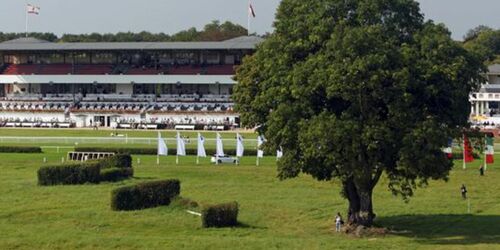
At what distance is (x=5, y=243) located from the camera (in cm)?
3003

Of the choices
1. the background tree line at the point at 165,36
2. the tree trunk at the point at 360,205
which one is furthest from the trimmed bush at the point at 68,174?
the background tree line at the point at 165,36

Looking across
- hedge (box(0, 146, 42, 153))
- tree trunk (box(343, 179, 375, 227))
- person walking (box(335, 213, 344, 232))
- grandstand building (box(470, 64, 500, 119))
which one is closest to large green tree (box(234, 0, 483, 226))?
tree trunk (box(343, 179, 375, 227))

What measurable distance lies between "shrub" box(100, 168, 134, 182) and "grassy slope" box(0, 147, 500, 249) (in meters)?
1.12

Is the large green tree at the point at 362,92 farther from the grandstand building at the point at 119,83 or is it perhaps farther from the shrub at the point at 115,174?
the grandstand building at the point at 119,83

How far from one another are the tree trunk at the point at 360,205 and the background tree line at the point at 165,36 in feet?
421

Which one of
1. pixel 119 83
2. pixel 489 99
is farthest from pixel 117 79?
pixel 489 99

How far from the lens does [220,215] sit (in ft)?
114

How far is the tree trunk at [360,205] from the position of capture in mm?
34594

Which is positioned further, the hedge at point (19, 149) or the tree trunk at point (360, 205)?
the hedge at point (19, 149)

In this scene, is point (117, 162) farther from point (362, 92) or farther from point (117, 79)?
point (117, 79)

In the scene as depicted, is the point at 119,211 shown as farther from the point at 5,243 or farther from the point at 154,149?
the point at 154,149

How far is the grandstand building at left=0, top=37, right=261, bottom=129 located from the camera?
11125cm

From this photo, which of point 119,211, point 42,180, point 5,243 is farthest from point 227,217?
point 42,180

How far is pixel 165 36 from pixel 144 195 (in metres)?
140
